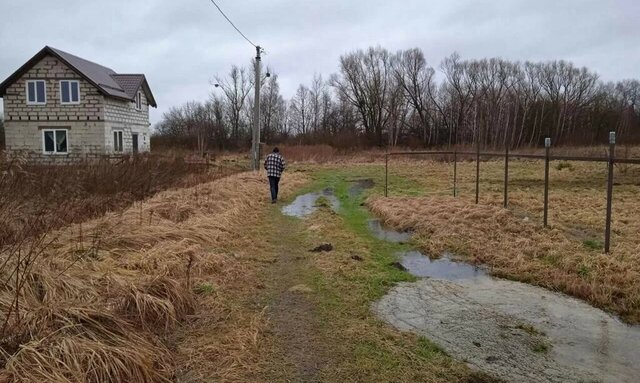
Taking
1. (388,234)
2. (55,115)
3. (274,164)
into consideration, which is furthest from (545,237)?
(55,115)

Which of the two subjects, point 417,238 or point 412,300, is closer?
point 412,300

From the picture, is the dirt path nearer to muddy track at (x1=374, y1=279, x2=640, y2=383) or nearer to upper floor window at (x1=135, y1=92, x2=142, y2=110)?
muddy track at (x1=374, y1=279, x2=640, y2=383)

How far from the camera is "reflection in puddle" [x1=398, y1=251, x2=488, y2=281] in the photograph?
24.2ft

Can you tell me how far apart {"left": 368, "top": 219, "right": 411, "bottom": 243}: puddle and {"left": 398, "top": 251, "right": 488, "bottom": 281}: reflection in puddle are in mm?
1313

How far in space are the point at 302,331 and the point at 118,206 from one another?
8727mm

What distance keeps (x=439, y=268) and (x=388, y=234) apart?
113 inches

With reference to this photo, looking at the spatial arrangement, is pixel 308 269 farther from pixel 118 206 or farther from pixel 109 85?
pixel 109 85

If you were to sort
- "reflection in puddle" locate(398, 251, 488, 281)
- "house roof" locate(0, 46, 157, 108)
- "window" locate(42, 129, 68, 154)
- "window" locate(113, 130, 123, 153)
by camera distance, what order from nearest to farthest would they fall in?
1. "reflection in puddle" locate(398, 251, 488, 281)
2. "house roof" locate(0, 46, 157, 108)
3. "window" locate(42, 129, 68, 154)
4. "window" locate(113, 130, 123, 153)

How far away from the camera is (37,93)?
30594mm

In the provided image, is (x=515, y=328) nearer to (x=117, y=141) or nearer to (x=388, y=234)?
(x=388, y=234)

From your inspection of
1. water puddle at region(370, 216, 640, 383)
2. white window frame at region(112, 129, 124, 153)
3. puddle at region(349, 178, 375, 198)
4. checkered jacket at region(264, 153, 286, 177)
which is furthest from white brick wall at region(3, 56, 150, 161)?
water puddle at region(370, 216, 640, 383)

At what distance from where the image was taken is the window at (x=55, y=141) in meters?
31.1

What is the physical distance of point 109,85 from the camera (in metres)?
32.9

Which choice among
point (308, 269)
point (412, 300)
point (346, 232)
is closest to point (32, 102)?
point (346, 232)
